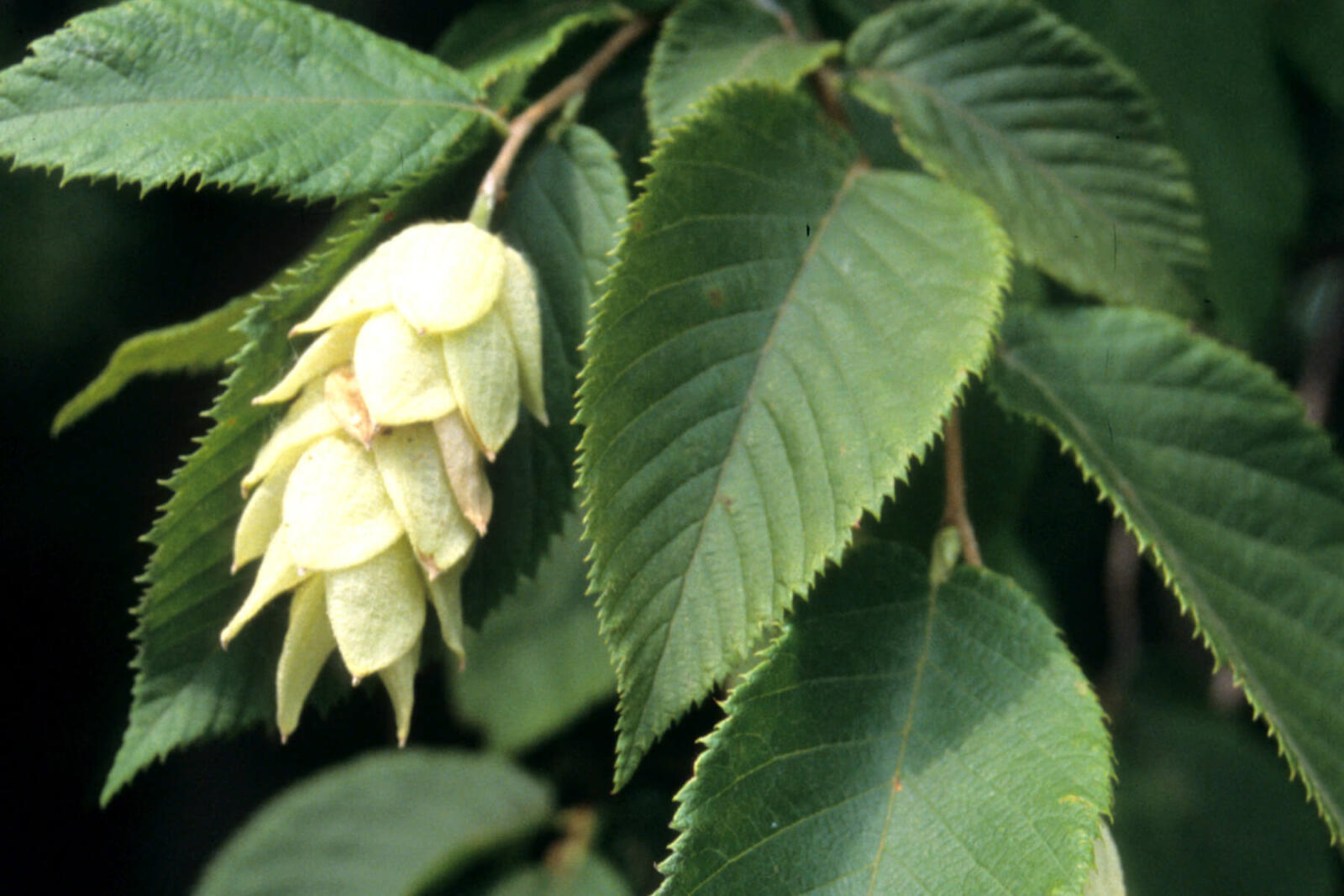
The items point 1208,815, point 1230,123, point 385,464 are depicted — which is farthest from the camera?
point 1208,815

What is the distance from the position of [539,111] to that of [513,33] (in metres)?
0.27

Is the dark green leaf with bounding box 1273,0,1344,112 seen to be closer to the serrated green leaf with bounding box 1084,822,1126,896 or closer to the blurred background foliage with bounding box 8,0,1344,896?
the blurred background foliage with bounding box 8,0,1344,896

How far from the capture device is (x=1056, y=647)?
881mm

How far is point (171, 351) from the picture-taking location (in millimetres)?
1042

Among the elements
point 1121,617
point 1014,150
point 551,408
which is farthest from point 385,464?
point 1121,617

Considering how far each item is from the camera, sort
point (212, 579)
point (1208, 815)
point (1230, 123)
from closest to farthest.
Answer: point (212, 579)
point (1230, 123)
point (1208, 815)

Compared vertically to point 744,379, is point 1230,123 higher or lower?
lower

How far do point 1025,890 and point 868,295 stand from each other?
18.7 inches

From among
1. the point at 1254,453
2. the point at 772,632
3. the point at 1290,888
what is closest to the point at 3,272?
the point at 772,632

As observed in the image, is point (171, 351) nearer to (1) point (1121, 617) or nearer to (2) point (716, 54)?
(2) point (716, 54)

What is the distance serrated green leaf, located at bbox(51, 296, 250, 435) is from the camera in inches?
40.0

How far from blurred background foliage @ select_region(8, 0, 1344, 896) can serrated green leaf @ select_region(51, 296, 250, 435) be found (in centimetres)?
86

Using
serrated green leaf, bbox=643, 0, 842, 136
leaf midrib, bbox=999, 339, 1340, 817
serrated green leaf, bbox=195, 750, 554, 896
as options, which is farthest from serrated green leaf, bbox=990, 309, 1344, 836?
serrated green leaf, bbox=195, 750, 554, 896

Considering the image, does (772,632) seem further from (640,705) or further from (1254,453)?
(1254,453)
